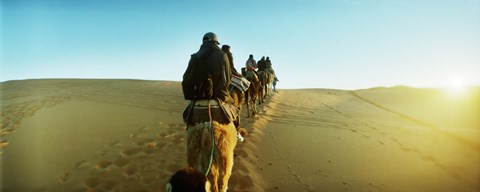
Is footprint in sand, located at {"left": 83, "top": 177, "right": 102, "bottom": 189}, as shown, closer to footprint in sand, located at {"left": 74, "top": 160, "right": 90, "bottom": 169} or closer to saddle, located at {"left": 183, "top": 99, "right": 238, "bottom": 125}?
→ footprint in sand, located at {"left": 74, "top": 160, "right": 90, "bottom": 169}

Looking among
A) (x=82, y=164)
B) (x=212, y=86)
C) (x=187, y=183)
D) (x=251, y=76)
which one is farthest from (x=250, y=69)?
(x=187, y=183)

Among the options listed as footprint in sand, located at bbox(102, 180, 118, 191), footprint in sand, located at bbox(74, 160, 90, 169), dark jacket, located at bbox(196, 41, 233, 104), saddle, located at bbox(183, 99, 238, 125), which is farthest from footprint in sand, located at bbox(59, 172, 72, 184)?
dark jacket, located at bbox(196, 41, 233, 104)

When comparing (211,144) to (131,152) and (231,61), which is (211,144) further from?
(131,152)

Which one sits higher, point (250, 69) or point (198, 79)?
point (250, 69)

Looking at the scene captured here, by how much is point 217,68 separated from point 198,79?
0.28 metres

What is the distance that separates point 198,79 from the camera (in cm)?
398

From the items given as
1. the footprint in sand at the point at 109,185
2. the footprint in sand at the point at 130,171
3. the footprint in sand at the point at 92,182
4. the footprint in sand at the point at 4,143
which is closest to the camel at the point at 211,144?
the footprint in sand at the point at 109,185

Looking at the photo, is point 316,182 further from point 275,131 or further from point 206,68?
point 275,131

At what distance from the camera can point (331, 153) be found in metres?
7.34

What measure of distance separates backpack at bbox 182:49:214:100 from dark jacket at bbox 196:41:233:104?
0.17 ft

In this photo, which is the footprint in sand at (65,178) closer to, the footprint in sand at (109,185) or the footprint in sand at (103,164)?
the footprint in sand at (103,164)

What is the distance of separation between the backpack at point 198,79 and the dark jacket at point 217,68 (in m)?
0.05

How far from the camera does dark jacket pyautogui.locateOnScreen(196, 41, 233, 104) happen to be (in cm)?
397

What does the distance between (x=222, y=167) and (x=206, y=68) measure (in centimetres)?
123
